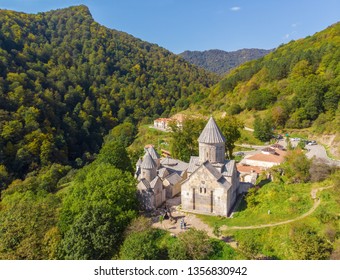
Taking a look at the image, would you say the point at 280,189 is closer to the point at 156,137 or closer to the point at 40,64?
the point at 156,137

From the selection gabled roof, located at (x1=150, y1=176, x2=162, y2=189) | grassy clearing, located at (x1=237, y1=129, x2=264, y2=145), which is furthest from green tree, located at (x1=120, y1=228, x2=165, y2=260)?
grassy clearing, located at (x1=237, y1=129, x2=264, y2=145)

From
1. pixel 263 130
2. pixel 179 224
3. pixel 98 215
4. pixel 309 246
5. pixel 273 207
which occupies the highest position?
pixel 263 130

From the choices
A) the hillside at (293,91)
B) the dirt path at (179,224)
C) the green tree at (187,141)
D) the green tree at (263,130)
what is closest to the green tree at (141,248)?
the dirt path at (179,224)

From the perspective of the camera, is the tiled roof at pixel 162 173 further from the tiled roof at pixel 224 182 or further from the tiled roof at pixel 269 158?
the tiled roof at pixel 269 158

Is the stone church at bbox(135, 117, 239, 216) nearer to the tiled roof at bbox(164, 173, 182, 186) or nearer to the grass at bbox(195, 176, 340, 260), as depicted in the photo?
the tiled roof at bbox(164, 173, 182, 186)

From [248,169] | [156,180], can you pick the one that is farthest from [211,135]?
[248,169]

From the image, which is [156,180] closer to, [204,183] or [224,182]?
[204,183]
